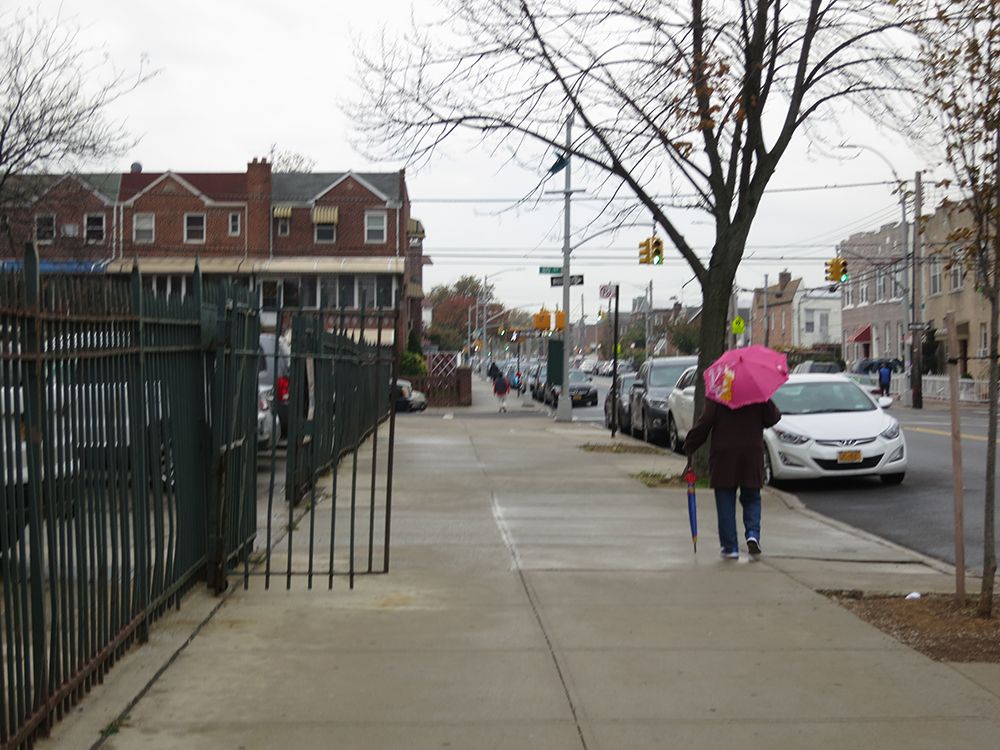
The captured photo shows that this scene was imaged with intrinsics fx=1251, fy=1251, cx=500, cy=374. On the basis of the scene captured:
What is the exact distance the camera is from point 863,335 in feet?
219

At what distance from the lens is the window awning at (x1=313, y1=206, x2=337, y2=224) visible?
55.7 m

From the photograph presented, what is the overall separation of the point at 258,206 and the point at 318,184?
3.14 m

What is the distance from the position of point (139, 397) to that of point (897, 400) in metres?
45.7

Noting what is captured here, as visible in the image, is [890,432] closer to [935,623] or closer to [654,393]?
[935,623]

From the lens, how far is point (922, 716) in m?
5.55

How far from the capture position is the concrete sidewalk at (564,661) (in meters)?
5.30

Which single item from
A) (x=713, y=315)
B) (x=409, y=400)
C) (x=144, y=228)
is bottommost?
(x=409, y=400)

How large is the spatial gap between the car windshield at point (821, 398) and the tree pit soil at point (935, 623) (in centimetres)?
838

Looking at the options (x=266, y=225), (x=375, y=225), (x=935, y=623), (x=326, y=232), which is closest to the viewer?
(x=935, y=623)

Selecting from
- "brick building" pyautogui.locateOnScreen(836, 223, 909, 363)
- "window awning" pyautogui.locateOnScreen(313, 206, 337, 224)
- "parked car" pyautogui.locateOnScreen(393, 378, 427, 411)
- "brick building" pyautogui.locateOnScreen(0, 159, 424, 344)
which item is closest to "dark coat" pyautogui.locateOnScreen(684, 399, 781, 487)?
"parked car" pyautogui.locateOnScreen(393, 378, 427, 411)

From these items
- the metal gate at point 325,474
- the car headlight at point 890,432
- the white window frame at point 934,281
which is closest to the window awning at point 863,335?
the white window frame at point 934,281

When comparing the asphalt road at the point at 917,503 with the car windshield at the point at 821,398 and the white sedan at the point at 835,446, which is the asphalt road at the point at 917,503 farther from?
the car windshield at the point at 821,398

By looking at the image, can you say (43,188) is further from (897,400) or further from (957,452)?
(897,400)

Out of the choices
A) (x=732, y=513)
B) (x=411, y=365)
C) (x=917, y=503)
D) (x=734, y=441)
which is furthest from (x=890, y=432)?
(x=411, y=365)
